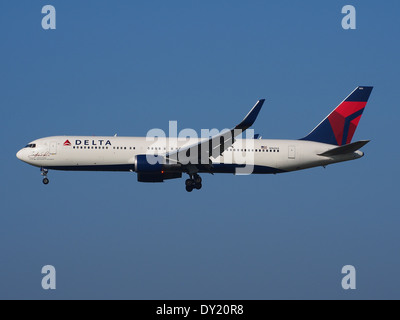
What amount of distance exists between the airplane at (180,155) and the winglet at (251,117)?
3055mm

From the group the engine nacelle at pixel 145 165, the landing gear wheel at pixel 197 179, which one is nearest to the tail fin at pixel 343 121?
the landing gear wheel at pixel 197 179

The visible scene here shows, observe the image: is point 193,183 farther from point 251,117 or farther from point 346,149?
point 346,149

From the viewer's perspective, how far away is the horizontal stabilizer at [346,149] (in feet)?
225

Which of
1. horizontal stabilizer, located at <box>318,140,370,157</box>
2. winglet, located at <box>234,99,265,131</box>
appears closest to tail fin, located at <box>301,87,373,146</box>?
horizontal stabilizer, located at <box>318,140,370,157</box>

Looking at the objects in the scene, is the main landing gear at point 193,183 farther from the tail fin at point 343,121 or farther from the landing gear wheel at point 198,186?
the tail fin at point 343,121

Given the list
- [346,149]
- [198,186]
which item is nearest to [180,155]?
[198,186]

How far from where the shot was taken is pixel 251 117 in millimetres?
61656

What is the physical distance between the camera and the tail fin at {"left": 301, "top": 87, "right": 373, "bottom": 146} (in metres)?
74.4

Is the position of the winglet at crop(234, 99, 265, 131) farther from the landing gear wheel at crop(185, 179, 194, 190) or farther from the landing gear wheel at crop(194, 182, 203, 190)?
the landing gear wheel at crop(185, 179, 194, 190)

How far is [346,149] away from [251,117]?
40.1ft

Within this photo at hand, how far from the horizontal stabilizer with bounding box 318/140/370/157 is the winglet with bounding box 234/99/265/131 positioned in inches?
424

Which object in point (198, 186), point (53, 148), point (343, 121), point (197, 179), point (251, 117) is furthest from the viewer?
point (343, 121)

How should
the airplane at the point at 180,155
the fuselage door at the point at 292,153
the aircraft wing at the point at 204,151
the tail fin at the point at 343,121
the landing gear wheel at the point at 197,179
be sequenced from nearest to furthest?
the aircraft wing at the point at 204,151, the airplane at the point at 180,155, the landing gear wheel at the point at 197,179, the fuselage door at the point at 292,153, the tail fin at the point at 343,121

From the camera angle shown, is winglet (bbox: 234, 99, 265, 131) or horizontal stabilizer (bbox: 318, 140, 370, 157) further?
horizontal stabilizer (bbox: 318, 140, 370, 157)
